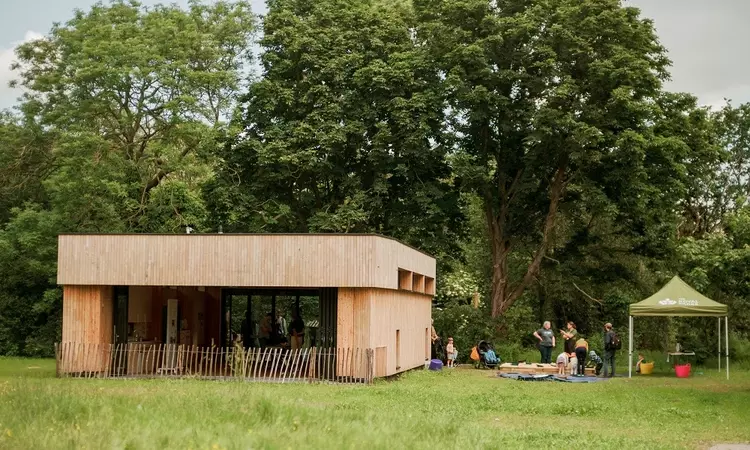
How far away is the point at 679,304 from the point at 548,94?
1182 cm

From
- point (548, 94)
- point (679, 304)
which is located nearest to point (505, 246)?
point (548, 94)

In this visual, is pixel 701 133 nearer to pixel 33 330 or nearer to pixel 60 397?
pixel 33 330

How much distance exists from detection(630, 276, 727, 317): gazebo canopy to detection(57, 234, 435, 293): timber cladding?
27.2 feet

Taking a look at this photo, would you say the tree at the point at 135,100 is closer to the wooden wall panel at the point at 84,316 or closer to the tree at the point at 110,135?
the tree at the point at 110,135

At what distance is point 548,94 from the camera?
3916cm

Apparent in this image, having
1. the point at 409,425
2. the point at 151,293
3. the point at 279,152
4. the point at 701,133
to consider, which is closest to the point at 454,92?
the point at 279,152

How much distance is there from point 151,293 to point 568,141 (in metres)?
16.6

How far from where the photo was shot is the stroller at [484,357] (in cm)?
3516

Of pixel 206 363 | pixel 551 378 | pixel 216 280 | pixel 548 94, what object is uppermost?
pixel 548 94

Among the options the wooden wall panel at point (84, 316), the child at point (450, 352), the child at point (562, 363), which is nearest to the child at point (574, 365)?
the child at point (562, 363)

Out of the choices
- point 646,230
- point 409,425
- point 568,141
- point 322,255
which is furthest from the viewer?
point 646,230

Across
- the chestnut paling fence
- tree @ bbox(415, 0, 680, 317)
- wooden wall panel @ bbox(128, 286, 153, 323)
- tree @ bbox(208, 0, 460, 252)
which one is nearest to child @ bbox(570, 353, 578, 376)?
tree @ bbox(415, 0, 680, 317)

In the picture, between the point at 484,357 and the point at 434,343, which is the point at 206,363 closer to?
the point at 484,357

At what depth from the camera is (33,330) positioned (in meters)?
42.2
